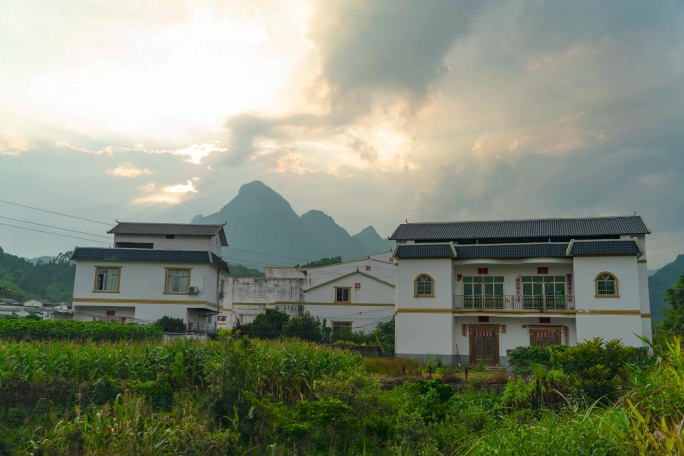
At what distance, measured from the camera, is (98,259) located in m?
31.6

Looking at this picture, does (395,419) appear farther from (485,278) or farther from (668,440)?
(485,278)

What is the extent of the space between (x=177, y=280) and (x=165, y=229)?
3973 millimetres

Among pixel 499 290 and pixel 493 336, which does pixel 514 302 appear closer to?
pixel 499 290

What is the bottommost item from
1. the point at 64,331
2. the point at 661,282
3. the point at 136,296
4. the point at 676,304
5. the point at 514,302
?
the point at 64,331

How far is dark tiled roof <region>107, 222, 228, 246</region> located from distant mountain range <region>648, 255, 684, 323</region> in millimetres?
56312

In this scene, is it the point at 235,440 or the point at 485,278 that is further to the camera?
the point at 485,278

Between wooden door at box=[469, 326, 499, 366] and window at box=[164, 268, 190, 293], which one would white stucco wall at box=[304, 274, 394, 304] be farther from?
wooden door at box=[469, 326, 499, 366]

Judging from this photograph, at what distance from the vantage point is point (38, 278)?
66.7 metres

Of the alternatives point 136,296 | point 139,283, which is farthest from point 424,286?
point 136,296

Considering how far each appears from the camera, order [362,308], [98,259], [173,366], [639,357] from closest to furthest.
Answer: [173,366] < [639,357] < [98,259] < [362,308]

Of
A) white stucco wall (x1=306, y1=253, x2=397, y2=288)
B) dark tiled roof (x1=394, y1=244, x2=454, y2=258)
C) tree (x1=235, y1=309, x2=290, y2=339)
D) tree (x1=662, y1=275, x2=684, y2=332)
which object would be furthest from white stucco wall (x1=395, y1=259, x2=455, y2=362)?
white stucco wall (x1=306, y1=253, x2=397, y2=288)

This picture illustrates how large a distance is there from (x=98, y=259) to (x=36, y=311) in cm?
494

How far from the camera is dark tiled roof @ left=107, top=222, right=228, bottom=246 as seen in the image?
3438 centimetres

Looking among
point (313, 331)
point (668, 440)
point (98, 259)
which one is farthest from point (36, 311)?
point (668, 440)
